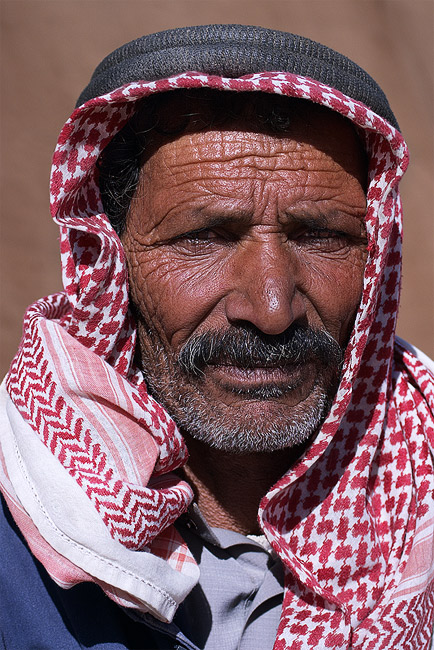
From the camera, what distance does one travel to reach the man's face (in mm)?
2025

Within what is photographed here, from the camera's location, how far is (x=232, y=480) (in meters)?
2.32

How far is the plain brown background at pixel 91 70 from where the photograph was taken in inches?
266

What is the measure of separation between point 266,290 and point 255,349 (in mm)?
179

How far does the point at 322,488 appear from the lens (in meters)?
2.18

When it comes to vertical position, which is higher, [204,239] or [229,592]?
[204,239]

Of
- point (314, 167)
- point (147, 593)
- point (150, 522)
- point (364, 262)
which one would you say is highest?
point (314, 167)

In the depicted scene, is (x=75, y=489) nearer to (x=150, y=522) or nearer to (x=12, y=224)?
(x=150, y=522)

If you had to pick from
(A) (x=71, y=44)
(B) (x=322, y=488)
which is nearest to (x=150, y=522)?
(B) (x=322, y=488)

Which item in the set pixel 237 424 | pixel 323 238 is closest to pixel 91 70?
pixel 323 238

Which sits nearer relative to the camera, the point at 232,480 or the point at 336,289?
the point at 336,289

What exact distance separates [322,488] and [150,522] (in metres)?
0.61

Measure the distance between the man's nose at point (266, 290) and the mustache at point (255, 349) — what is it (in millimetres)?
46

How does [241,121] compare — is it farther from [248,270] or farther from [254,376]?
[254,376]

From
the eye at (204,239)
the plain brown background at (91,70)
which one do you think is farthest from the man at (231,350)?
the plain brown background at (91,70)
